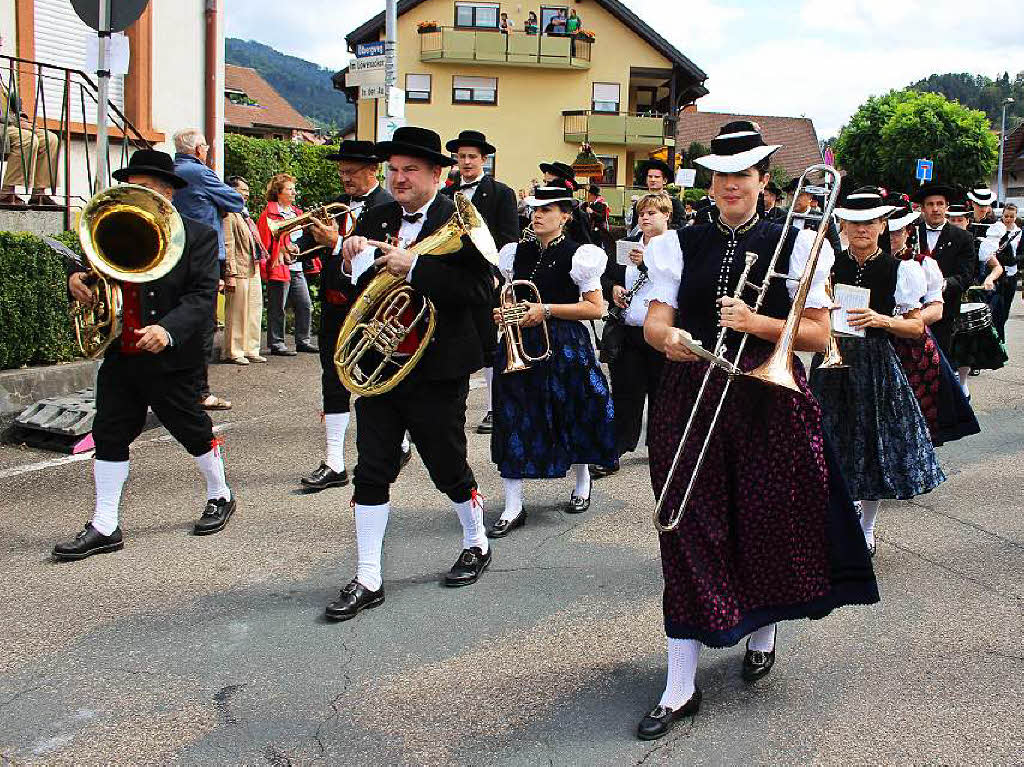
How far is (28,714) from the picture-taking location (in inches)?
147

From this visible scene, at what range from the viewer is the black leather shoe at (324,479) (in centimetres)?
681

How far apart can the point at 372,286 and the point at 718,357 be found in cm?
171

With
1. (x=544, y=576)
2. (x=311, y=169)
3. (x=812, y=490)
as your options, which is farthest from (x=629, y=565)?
(x=311, y=169)

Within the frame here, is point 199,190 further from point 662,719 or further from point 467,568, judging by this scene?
point 662,719

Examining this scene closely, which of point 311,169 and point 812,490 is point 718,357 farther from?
point 311,169

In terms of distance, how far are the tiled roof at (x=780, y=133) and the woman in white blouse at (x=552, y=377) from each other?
64.9 metres

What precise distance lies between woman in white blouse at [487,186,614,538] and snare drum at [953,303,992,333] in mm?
5398

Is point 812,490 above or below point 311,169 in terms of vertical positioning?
below

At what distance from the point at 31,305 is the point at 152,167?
3.12 m

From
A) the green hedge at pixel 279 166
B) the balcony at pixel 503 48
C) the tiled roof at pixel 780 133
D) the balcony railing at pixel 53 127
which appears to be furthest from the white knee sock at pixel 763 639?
the tiled roof at pixel 780 133

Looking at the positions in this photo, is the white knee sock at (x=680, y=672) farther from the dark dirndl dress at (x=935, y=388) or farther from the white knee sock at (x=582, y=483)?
the dark dirndl dress at (x=935, y=388)

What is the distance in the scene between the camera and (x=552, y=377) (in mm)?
6301

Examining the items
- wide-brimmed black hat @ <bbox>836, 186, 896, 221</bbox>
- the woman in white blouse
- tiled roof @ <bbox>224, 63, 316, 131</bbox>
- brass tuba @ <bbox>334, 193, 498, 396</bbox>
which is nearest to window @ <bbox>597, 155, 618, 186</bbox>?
tiled roof @ <bbox>224, 63, 316, 131</bbox>

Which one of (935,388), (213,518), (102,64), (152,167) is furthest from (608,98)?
(213,518)
